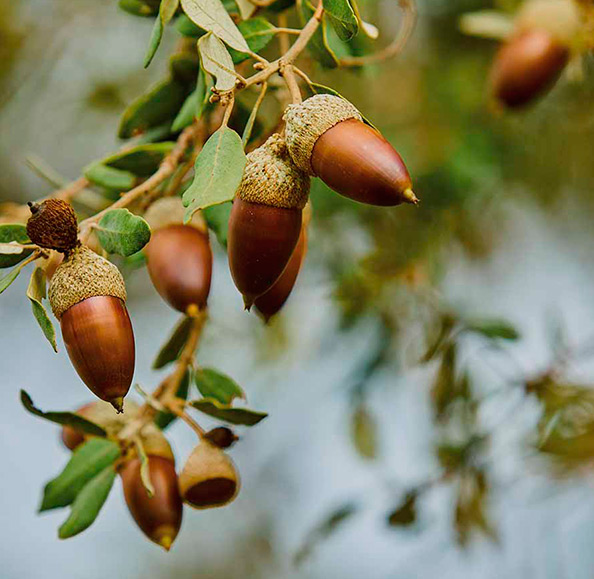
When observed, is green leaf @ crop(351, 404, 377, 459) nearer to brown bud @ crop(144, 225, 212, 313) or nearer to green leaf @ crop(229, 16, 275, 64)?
brown bud @ crop(144, 225, 212, 313)

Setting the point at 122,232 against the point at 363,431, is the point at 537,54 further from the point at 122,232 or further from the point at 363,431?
the point at 122,232

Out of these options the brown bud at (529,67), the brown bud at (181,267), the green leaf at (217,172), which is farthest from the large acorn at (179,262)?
the brown bud at (529,67)

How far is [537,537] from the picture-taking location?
75.8 inches

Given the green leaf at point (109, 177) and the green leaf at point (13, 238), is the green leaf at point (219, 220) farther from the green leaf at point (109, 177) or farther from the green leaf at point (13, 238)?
the green leaf at point (13, 238)

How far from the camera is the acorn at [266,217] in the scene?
0.70 m

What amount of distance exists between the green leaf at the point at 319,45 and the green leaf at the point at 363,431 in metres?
1.04

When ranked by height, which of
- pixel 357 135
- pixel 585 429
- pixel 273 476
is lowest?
pixel 273 476

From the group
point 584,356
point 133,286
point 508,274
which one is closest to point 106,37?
point 133,286

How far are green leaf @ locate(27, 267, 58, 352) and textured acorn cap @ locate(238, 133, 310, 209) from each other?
0.17 meters

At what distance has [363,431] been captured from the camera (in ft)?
5.96

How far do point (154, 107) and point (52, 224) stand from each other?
314 mm

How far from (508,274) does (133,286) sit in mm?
1025

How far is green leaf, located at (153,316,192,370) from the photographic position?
1.03 metres

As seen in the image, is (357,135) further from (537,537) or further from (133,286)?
(133,286)
